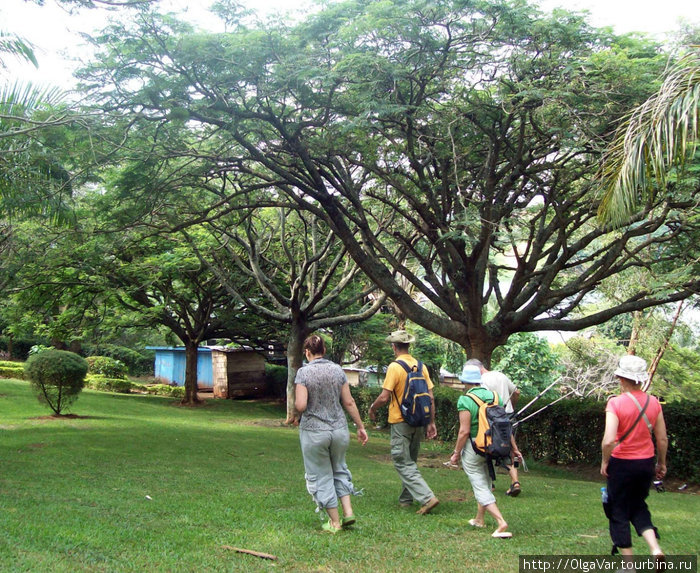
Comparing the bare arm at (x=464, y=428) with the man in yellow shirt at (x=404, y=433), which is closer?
the bare arm at (x=464, y=428)

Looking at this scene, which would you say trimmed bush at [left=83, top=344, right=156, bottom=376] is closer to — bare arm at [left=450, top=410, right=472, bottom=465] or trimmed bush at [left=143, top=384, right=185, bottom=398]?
trimmed bush at [left=143, top=384, right=185, bottom=398]

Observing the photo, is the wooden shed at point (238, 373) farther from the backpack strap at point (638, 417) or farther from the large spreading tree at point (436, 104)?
the backpack strap at point (638, 417)

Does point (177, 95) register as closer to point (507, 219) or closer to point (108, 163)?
point (108, 163)

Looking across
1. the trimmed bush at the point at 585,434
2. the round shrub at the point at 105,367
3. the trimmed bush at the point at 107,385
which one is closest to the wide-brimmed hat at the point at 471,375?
the trimmed bush at the point at 585,434

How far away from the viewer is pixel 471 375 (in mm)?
6742

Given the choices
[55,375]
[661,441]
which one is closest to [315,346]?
[661,441]

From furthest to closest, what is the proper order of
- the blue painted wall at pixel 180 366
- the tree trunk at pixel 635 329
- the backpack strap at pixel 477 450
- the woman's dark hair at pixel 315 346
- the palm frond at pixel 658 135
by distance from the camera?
the blue painted wall at pixel 180 366 < the tree trunk at pixel 635 329 < the backpack strap at pixel 477 450 < the woman's dark hair at pixel 315 346 < the palm frond at pixel 658 135

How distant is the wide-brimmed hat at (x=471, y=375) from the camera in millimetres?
6672

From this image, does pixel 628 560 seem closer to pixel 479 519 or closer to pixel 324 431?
pixel 479 519

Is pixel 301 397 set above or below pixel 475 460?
above

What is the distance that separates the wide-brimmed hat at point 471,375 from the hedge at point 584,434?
285 inches

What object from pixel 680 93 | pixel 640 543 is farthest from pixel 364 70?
pixel 640 543

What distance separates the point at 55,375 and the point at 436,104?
10.6m

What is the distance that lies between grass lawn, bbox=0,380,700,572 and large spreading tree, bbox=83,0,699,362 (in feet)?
13.0
